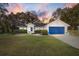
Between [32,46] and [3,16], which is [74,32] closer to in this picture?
[32,46]

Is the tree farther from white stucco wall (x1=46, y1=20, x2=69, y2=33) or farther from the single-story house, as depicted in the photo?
white stucco wall (x1=46, y1=20, x2=69, y2=33)

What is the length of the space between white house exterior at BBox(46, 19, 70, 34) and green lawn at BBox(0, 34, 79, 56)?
3.0 inches

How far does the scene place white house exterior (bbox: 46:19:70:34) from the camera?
7.00 feet

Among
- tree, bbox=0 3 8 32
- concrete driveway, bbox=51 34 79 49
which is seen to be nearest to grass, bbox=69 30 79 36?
concrete driveway, bbox=51 34 79 49

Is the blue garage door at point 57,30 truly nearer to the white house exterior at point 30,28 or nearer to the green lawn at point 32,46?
the green lawn at point 32,46

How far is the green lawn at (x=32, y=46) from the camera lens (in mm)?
2109

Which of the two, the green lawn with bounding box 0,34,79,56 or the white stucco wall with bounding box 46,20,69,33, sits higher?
the white stucco wall with bounding box 46,20,69,33

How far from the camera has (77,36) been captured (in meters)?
2.12

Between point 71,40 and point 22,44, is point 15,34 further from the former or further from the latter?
point 71,40

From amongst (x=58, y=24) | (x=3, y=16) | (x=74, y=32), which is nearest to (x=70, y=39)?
(x=74, y=32)

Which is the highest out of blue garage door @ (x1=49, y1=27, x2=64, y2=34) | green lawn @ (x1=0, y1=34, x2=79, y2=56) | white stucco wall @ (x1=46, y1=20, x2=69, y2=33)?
white stucco wall @ (x1=46, y1=20, x2=69, y2=33)

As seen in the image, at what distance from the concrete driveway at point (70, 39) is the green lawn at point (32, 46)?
3 cm

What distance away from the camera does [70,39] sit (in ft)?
7.00

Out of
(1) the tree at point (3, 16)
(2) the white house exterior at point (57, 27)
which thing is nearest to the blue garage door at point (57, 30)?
(2) the white house exterior at point (57, 27)
